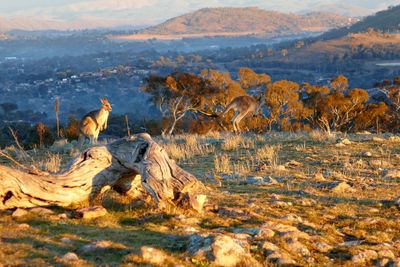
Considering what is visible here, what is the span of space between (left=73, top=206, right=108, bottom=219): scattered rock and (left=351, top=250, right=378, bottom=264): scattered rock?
2.97 meters

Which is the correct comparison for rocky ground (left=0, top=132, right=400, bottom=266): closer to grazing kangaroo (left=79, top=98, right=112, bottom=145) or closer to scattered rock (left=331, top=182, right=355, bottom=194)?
scattered rock (left=331, top=182, right=355, bottom=194)

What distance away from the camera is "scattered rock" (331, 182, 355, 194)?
9.15 metres

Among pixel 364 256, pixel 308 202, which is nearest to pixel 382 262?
pixel 364 256

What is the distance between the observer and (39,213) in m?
6.74

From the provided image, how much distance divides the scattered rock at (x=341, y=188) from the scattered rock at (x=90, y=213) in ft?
13.4

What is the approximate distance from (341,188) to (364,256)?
3.51 m

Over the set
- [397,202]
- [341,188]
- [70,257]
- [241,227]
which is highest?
[70,257]

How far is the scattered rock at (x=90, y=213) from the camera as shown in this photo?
21.8ft

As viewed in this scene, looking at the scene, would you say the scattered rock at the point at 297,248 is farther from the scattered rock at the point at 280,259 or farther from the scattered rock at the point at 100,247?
the scattered rock at the point at 100,247

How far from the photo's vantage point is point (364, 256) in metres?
5.83

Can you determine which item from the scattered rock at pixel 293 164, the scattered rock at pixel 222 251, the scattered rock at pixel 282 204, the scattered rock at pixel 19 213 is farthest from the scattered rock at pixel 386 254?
the scattered rock at pixel 293 164

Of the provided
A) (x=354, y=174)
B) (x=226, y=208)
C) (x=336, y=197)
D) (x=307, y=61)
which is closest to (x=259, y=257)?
(x=226, y=208)

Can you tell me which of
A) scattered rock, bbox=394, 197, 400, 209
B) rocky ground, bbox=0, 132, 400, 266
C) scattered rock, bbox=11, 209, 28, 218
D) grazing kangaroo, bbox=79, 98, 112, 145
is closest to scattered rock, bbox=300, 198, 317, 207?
rocky ground, bbox=0, 132, 400, 266

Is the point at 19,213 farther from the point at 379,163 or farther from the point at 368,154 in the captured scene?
the point at 368,154
